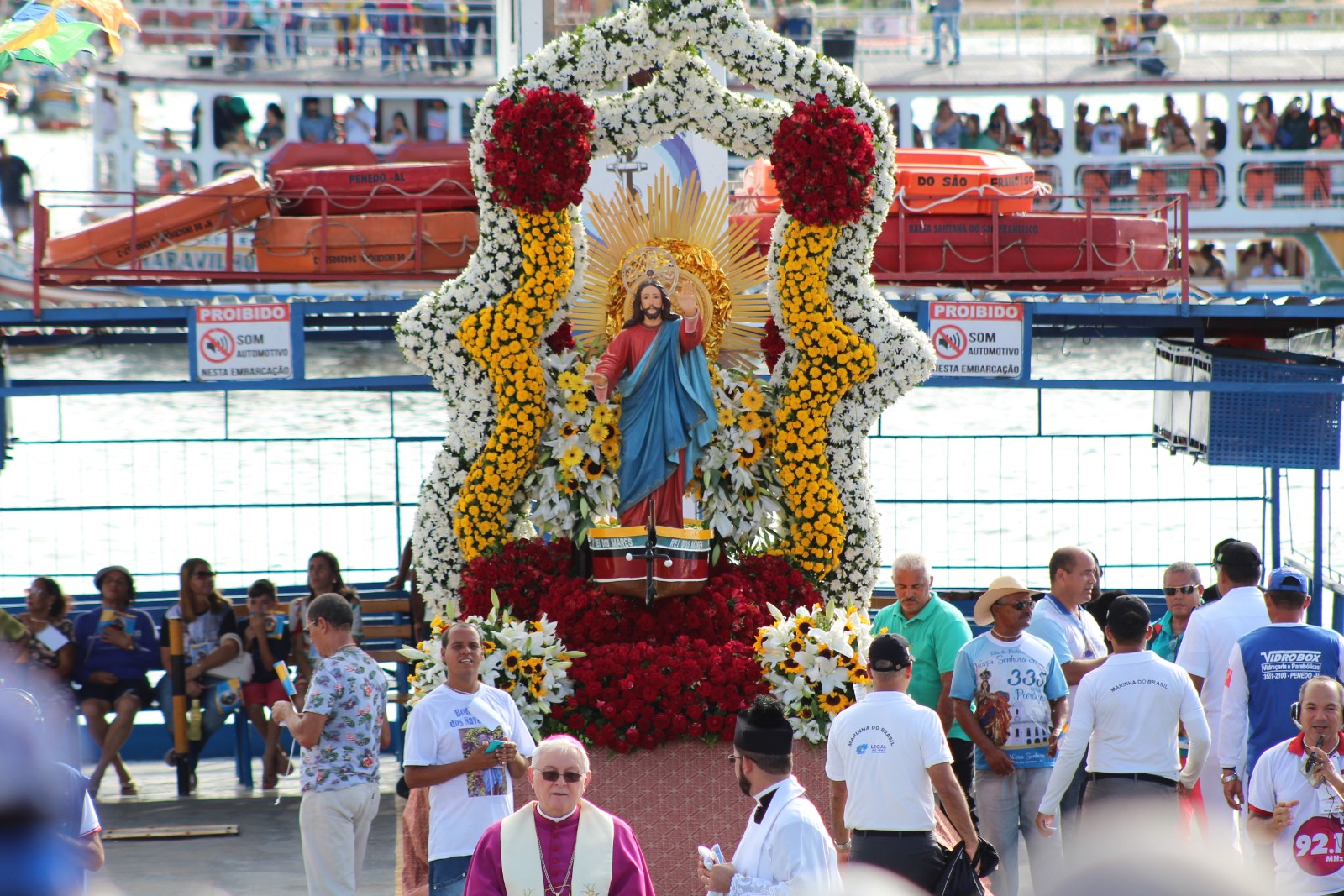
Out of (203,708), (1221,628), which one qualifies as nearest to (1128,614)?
(1221,628)

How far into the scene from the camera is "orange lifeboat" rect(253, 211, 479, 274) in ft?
39.2

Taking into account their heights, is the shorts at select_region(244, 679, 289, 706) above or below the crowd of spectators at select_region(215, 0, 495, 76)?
below

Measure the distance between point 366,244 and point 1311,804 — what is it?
789 cm

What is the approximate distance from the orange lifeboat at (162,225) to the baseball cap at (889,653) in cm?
698

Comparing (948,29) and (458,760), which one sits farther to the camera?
(948,29)

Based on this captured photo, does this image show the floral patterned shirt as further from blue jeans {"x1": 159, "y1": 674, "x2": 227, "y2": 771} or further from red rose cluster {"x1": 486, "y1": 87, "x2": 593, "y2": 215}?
blue jeans {"x1": 159, "y1": 674, "x2": 227, "y2": 771}

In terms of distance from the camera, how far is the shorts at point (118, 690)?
34.8 feet

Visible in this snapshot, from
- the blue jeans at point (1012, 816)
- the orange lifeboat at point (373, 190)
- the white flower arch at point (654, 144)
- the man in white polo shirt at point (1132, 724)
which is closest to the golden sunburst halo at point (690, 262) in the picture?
the white flower arch at point (654, 144)

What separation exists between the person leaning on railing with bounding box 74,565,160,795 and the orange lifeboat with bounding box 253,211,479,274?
2.64m

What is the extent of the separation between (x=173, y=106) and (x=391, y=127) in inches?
295

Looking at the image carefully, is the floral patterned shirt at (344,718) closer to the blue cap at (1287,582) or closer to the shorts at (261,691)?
the shorts at (261,691)

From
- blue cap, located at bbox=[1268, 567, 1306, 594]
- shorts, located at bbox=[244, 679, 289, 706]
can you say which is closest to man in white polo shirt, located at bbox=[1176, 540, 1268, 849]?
blue cap, located at bbox=[1268, 567, 1306, 594]

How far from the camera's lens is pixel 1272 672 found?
23.4 feet

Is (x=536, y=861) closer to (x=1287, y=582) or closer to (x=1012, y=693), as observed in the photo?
(x=1012, y=693)
